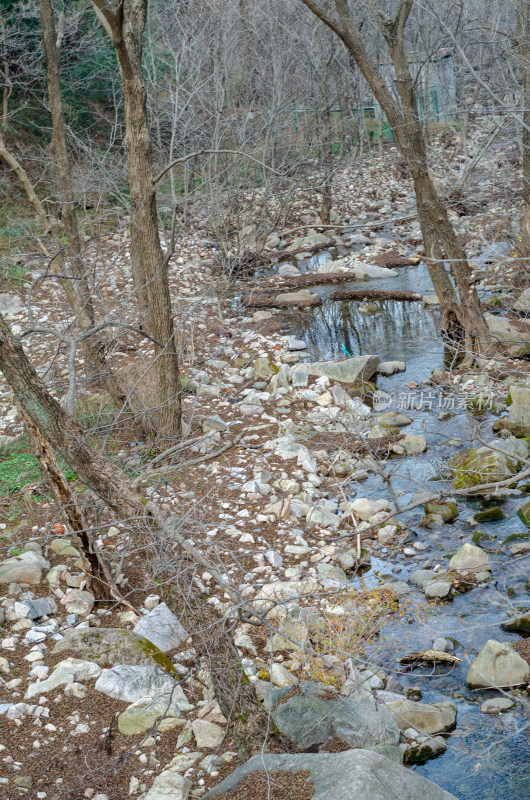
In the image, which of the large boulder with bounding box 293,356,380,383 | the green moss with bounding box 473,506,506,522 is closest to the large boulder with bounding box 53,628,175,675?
the green moss with bounding box 473,506,506,522

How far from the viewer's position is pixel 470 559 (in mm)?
4969

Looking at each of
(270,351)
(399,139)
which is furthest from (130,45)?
(270,351)

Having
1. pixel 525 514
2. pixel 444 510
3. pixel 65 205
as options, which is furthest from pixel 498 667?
pixel 65 205

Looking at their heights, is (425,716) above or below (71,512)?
below

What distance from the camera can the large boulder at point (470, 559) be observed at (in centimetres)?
495

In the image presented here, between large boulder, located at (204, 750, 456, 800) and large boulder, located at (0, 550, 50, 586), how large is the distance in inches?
89.6

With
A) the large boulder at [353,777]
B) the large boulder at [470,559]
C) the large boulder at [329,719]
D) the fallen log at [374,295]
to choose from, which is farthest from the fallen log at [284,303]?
the large boulder at [353,777]

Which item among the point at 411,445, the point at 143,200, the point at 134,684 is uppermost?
the point at 143,200

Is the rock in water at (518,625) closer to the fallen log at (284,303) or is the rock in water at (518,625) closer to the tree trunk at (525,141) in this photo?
the tree trunk at (525,141)

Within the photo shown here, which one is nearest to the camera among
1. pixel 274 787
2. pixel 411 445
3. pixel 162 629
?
pixel 274 787

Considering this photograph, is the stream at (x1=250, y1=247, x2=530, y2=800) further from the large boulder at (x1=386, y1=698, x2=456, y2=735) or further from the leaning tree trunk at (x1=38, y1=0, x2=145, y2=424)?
the leaning tree trunk at (x1=38, y1=0, x2=145, y2=424)

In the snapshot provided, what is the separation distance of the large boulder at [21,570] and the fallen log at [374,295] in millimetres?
7641

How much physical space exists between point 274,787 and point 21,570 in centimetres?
257

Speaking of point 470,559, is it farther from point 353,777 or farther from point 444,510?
point 353,777
